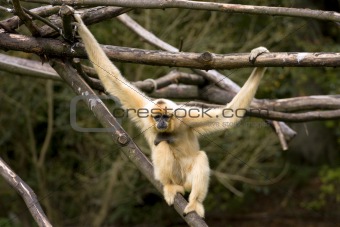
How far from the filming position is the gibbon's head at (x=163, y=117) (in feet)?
21.5

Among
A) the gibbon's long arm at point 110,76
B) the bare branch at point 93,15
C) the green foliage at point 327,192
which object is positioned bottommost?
the green foliage at point 327,192

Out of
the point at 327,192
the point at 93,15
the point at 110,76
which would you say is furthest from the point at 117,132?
the point at 327,192

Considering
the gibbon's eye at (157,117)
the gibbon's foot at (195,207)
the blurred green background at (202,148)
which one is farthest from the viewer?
the blurred green background at (202,148)

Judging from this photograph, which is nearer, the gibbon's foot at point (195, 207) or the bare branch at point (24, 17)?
the bare branch at point (24, 17)

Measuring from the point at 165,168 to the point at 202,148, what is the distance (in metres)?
6.58

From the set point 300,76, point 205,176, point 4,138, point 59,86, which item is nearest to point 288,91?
point 300,76

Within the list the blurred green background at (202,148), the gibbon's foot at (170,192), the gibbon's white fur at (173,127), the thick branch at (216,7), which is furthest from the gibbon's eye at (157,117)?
the blurred green background at (202,148)

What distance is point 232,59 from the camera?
563 cm

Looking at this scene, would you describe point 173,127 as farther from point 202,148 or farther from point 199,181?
point 202,148

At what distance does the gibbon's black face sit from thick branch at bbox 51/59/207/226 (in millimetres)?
634

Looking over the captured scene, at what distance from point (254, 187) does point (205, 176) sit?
356 inches

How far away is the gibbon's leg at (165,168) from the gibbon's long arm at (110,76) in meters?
0.63

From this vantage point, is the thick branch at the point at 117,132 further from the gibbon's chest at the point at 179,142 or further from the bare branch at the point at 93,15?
the gibbon's chest at the point at 179,142

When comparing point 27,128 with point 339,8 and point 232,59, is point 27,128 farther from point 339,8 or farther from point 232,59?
point 232,59
